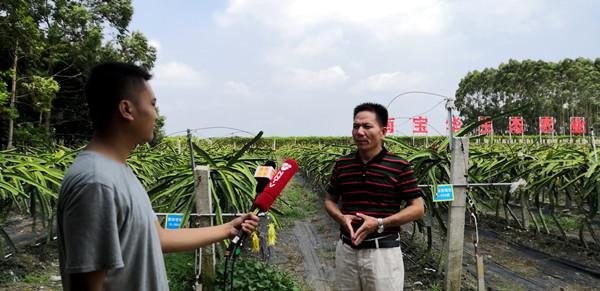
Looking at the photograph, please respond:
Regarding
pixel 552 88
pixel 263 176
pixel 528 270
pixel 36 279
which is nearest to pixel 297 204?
pixel 528 270

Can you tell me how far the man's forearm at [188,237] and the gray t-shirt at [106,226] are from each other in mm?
252

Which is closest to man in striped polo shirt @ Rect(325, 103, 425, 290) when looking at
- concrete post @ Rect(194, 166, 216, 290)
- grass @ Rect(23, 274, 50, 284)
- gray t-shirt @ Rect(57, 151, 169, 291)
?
concrete post @ Rect(194, 166, 216, 290)

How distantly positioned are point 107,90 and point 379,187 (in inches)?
48.9

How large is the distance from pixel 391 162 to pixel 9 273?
11.1ft

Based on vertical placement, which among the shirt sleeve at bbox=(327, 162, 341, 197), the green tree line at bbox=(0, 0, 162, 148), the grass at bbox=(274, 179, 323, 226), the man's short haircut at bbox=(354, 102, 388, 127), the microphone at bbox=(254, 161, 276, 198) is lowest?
the grass at bbox=(274, 179, 323, 226)

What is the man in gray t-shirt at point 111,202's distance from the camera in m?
0.73

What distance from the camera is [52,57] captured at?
10.9 meters

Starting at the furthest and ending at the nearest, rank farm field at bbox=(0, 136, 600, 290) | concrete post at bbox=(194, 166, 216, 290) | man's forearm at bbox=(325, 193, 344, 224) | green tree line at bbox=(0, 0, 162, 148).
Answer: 1. green tree line at bbox=(0, 0, 162, 148)
2. farm field at bbox=(0, 136, 600, 290)
3. concrete post at bbox=(194, 166, 216, 290)
4. man's forearm at bbox=(325, 193, 344, 224)

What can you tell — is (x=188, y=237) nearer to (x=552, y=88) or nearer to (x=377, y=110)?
(x=377, y=110)

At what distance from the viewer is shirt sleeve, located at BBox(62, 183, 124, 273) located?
2.39 feet

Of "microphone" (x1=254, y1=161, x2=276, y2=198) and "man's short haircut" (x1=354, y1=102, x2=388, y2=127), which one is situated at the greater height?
"man's short haircut" (x1=354, y1=102, x2=388, y2=127)

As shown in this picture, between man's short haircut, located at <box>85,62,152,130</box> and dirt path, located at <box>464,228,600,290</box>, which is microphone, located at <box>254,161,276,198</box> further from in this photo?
dirt path, located at <box>464,228,600,290</box>

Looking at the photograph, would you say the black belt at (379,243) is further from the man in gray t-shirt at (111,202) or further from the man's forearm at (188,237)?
the man in gray t-shirt at (111,202)

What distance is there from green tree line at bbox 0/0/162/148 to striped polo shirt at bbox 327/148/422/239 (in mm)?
7674
